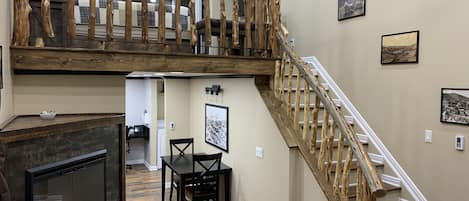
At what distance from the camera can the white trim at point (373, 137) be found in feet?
12.0

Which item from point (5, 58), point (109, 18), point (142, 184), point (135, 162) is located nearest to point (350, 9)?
point (109, 18)

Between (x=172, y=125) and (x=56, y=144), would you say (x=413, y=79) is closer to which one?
(x=56, y=144)

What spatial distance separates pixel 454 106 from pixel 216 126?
3410 mm

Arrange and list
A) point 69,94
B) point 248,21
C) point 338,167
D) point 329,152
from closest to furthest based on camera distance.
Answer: point 338,167 → point 329,152 → point 69,94 → point 248,21

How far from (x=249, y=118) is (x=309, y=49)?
1.48 m

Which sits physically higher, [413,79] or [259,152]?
[413,79]

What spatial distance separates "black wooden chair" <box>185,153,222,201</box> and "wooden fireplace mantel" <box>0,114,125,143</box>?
1.86 metres

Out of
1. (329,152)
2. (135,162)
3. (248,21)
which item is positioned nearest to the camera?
(329,152)

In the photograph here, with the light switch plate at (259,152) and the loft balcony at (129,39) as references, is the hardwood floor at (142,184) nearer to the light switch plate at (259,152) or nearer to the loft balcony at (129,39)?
A: the light switch plate at (259,152)

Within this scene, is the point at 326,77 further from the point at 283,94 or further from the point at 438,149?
the point at 438,149

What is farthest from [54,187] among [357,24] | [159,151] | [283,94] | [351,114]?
[159,151]

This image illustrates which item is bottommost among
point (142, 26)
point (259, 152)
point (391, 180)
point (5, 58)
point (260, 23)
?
point (391, 180)

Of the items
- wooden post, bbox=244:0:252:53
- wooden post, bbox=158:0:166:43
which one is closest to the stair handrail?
wooden post, bbox=244:0:252:53

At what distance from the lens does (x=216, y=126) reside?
19.0 feet
